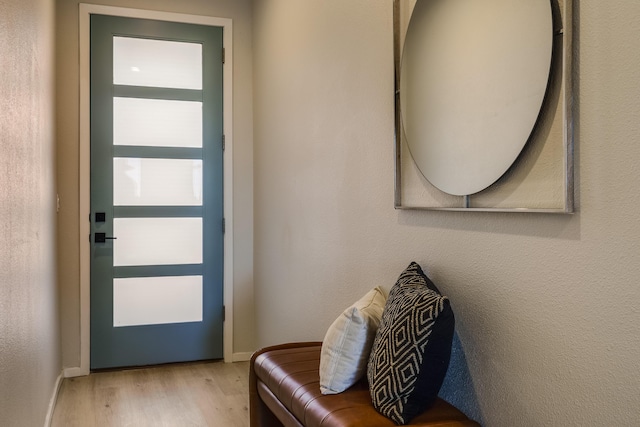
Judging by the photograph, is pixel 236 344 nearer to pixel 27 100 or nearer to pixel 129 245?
pixel 129 245

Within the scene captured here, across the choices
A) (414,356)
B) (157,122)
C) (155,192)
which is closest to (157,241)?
(155,192)

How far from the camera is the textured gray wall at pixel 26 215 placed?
5.69ft

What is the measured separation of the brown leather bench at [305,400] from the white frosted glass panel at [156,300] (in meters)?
1.84

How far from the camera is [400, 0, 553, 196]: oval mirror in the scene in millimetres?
1451

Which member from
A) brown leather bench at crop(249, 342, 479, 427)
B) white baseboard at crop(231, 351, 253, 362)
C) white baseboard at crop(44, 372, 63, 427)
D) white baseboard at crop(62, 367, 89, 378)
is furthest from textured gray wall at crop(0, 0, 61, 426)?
white baseboard at crop(231, 351, 253, 362)

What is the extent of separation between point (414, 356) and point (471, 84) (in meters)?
0.80

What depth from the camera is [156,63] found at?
410 centimetres

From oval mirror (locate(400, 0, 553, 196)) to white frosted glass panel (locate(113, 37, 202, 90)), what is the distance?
2.49 metres

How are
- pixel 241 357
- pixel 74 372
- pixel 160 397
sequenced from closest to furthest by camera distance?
pixel 160 397 → pixel 74 372 → pixel 241 357

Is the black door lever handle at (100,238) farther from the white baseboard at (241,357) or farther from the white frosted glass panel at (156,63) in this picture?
the white baseboard at (241,357)

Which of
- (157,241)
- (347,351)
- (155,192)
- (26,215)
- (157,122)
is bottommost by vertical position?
(347,351)

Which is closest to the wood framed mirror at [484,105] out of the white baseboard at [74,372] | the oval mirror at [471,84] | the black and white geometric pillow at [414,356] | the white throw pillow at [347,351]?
the oval mirror at [471,84]

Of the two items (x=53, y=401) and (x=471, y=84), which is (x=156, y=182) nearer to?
(x=53, y=401)

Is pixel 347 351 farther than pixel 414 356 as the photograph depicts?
Yes
